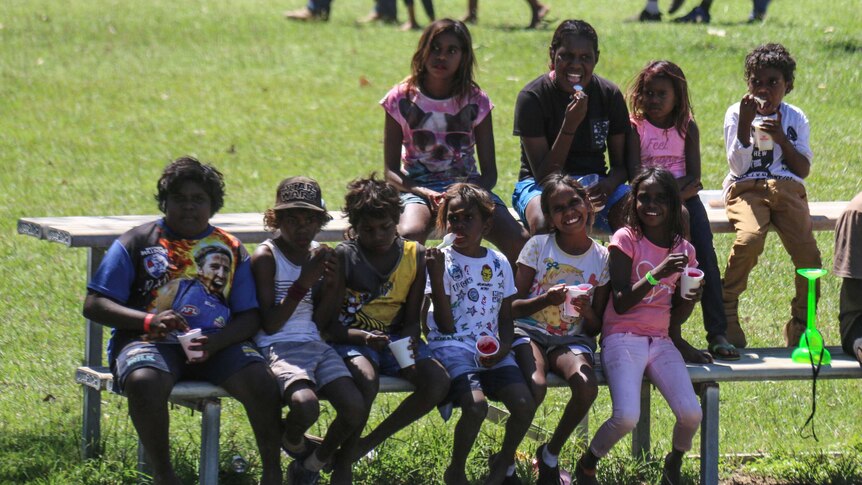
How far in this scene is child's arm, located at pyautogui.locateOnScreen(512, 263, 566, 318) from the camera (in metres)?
4.84

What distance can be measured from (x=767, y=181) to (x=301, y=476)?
2571 mm

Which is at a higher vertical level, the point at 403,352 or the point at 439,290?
the point at 439,290

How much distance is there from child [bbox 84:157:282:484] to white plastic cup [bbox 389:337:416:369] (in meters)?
0.47

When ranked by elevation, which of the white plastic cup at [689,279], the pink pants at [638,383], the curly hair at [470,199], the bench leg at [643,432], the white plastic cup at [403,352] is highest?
the curly hair at [470,199]

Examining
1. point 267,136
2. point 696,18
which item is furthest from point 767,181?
point 696,18

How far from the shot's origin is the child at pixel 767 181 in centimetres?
571

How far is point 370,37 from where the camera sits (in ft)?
46.9

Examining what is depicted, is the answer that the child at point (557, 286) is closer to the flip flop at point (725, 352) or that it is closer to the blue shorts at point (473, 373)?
the blue shorts at point (473, 373)

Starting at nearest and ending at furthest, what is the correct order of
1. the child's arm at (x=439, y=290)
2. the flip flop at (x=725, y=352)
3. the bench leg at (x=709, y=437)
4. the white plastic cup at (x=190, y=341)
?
the white plastic cup at (x=190, y=341) → the child's arm at (x=439, y=290) → the bench leg at (x=709, y=437) → the flip flop at (x=725, y=352)

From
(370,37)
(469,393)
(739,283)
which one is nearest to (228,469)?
(469,393)

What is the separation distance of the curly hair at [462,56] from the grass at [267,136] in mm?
1520

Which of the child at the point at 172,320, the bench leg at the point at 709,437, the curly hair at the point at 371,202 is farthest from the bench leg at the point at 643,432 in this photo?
the child at the point at 172,320

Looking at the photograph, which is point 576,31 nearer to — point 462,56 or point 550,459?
point 462,56

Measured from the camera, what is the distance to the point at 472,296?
4.93 m
